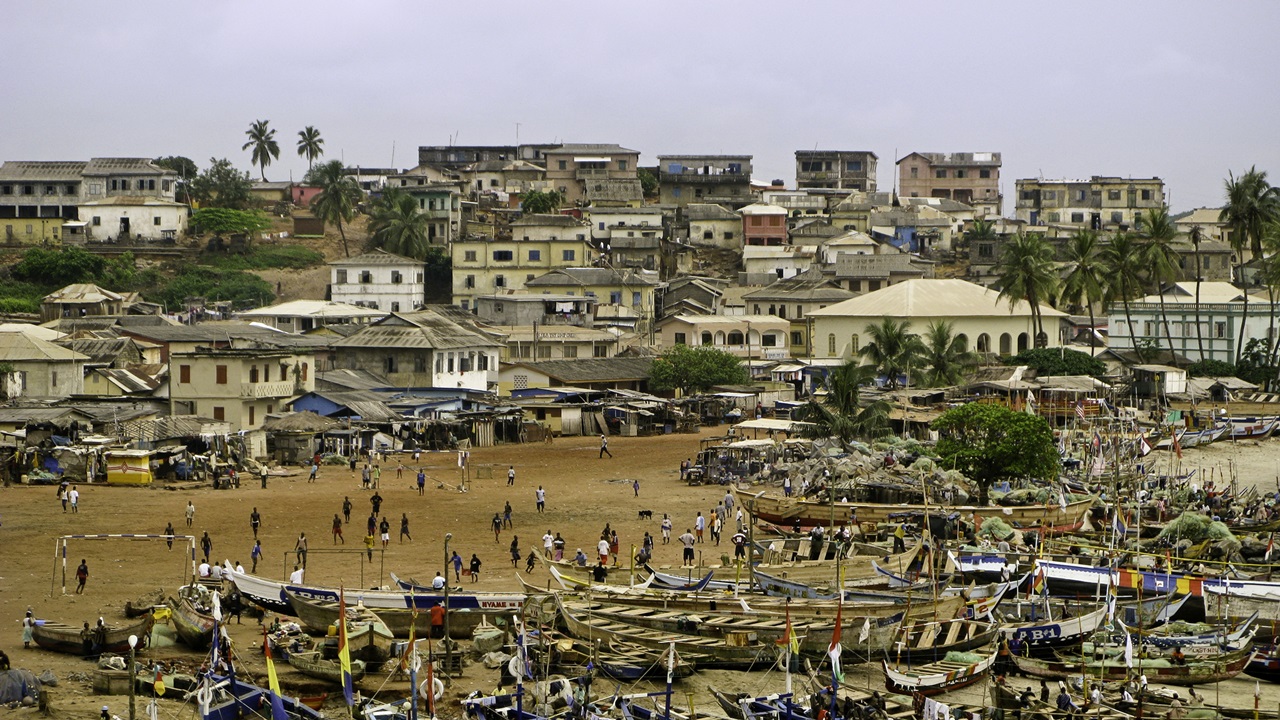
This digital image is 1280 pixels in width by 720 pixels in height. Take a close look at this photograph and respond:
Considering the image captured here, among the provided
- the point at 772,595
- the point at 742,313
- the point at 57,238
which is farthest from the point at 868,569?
the point at 57,238

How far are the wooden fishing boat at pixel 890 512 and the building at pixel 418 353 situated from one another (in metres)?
31.4

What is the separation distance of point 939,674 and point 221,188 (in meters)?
108

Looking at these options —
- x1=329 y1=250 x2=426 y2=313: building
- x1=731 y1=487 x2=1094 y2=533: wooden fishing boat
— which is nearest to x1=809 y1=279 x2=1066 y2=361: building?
x1=329 y1=250 x2=426 y2=313: building

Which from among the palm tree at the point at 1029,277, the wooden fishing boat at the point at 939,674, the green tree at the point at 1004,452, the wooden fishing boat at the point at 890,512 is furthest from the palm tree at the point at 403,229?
the wooden fishing boat at the point at 939,674

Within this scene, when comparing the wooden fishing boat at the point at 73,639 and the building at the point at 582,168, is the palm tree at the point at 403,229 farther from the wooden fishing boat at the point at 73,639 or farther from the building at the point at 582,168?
the wooden fishing boat at the point at 73,639

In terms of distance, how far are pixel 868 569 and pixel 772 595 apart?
329cm

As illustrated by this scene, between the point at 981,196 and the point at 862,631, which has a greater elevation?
the point at 981,196

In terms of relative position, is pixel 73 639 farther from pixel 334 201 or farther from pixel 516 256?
pixel 334 201

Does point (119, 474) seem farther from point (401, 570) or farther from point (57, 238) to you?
point (57, 238)

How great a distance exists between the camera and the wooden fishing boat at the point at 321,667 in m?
29.9

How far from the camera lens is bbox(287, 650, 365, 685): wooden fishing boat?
29891mm

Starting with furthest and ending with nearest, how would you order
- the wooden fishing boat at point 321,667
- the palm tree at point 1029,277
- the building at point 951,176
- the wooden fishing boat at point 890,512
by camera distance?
1. the building at point 951,176
2. the palm tree at point 1029,277
3. the wooden fishing boat at point 890,512
4. the wooden fishing boat at point 321,667

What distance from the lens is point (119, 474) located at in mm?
55312

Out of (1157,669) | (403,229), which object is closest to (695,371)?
(403,229)
